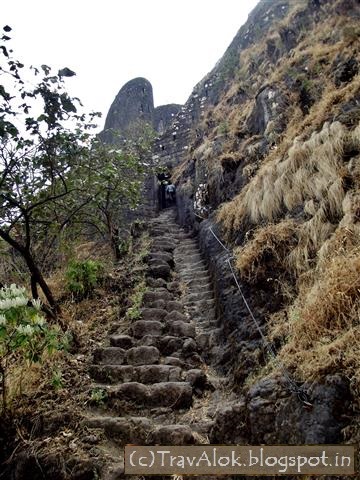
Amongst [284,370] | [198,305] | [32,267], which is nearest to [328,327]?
[284,370]

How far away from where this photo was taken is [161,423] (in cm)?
353

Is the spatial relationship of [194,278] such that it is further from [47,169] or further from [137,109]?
[137,109]

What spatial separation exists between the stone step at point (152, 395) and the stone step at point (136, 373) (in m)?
0.18

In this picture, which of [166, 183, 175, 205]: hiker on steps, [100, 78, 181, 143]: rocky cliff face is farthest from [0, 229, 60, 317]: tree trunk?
[100, 78, 181, 143]: rocky cliff face

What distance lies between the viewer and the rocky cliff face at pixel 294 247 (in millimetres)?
2621

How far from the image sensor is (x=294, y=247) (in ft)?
14.6

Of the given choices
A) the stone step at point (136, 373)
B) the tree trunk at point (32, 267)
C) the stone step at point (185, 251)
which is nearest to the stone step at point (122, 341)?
the stone step at point (136, 373)

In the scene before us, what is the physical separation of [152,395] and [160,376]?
0.31 m

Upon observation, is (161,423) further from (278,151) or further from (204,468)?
(278,151)

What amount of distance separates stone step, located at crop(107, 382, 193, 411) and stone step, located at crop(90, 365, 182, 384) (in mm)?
185

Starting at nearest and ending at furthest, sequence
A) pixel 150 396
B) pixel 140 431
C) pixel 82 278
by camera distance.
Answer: pixel 140 431, pixel 150 396, pixel 82 278

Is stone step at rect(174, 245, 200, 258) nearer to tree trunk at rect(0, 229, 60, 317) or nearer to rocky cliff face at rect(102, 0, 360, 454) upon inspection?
rocky cliff face at rect(102, 0, 360, 454)

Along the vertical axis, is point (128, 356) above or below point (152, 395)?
above

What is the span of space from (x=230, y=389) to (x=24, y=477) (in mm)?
2035
